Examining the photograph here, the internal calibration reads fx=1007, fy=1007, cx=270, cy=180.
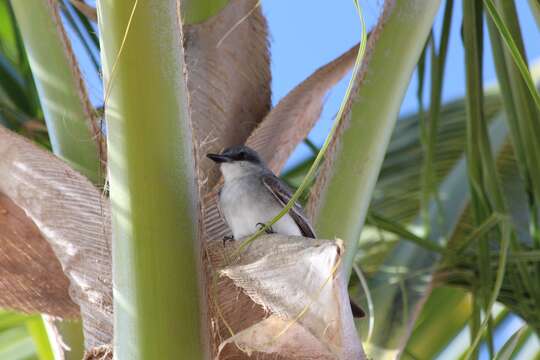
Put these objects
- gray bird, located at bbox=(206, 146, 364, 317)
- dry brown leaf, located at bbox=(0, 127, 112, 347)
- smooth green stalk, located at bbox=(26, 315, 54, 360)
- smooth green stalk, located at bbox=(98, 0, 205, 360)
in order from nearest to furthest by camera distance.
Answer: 1. smooth green stalk, located at bbox=(98, 0, 205, 360)
2. dry brown leaf, located at bbox=(0, 127, 112, 347)
3. smooth green stalk, located at bbox=(26, 315, 54, 360)
4. gray bird, located at bbox=(206, 146, 364, 317)

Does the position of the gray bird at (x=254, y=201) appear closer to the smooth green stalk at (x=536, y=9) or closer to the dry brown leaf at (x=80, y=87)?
the dry brown leaf at (x=80, y=87)

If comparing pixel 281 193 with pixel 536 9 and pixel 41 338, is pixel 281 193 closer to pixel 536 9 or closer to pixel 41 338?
pixel 41 338

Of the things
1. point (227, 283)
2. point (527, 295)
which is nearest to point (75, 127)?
point (227, 283)

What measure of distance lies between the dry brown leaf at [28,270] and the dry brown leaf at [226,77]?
414 mm

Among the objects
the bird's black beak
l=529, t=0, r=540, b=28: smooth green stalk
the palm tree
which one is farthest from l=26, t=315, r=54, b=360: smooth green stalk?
l=529, t=0, r=540, b=28: smooth green stalk

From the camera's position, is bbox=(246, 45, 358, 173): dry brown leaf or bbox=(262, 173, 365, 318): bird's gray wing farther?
bbox=(262, 173, 365, 318): bird's gray wing

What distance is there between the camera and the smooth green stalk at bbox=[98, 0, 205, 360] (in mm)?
1787

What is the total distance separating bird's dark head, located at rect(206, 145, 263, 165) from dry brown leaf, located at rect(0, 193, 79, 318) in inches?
18.8

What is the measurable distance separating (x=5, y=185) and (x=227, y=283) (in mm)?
575

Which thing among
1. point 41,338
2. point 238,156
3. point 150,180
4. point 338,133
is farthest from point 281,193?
point 150,180

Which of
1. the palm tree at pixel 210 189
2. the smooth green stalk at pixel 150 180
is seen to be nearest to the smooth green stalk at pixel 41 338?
the palm tree at pixel 210 189

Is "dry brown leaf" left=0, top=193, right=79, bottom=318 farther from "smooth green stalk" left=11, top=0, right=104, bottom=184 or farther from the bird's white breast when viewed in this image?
the bird's white breast

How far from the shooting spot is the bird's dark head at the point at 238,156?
2.52 meters

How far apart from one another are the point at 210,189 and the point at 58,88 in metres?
0.48
